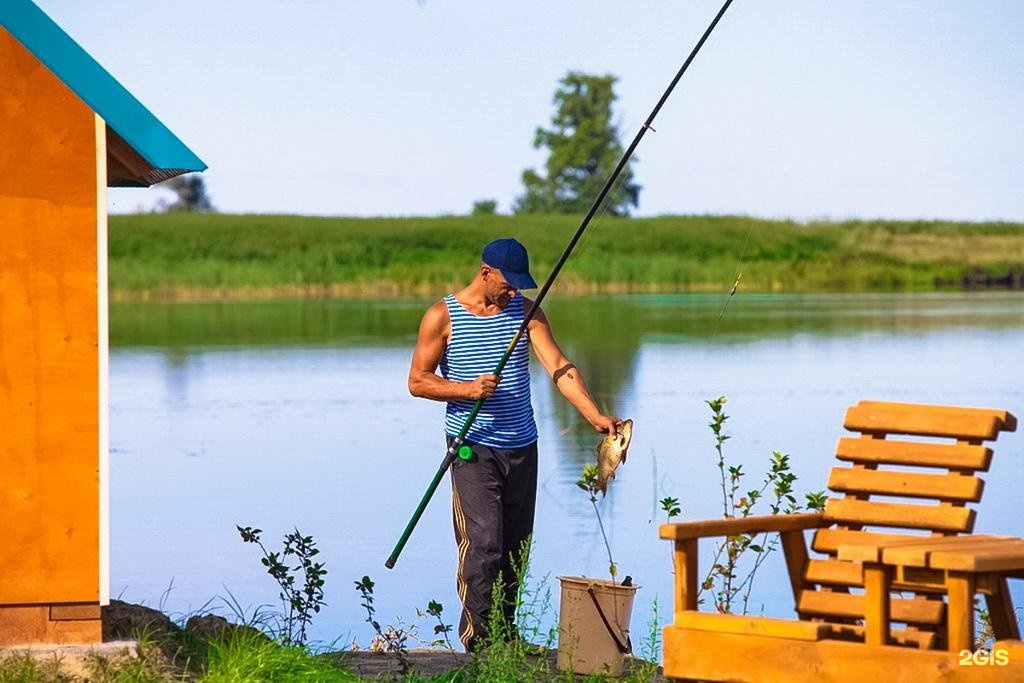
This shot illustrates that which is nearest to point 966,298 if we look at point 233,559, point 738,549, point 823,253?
point 823,253

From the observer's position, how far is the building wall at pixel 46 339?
593 cm

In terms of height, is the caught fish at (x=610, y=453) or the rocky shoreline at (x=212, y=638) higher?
the caught fish at (x=610, y=453)

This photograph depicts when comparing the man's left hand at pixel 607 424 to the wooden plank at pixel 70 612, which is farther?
the man's left hand at pixel 607 424

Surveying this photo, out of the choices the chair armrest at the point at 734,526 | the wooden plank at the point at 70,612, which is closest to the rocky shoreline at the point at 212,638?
the wooden plank at the point at 70,612

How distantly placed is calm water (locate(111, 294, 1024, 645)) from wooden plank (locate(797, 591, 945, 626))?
2.79 meters

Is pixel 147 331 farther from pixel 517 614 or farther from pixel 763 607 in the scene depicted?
pixel 517 614

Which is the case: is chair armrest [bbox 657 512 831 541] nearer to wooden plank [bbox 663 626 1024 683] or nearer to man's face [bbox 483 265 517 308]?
wooden plank [bbox 663 626 1024 683]

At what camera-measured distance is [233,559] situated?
10.4 m

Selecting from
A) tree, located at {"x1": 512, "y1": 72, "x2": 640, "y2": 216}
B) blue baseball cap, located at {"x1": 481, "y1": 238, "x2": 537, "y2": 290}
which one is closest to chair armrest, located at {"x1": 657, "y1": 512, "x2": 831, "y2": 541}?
blue baseball cap, located at {"x1": 481, "y1": 238, "x2": 537, "y2": 290}

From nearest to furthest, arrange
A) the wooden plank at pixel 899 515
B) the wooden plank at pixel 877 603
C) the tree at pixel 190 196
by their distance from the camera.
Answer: the wooden plank at pixel 877 603 → the wooden plank at pixel 899 515 → the tree at pixel 190 196

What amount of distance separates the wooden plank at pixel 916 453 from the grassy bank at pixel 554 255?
37.7 m

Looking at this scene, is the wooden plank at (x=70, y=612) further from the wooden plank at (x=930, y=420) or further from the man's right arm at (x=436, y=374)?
the wooden plank at (x=930, y=420)

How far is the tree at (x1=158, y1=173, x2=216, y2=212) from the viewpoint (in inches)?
3873

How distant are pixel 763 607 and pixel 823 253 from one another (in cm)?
4631
